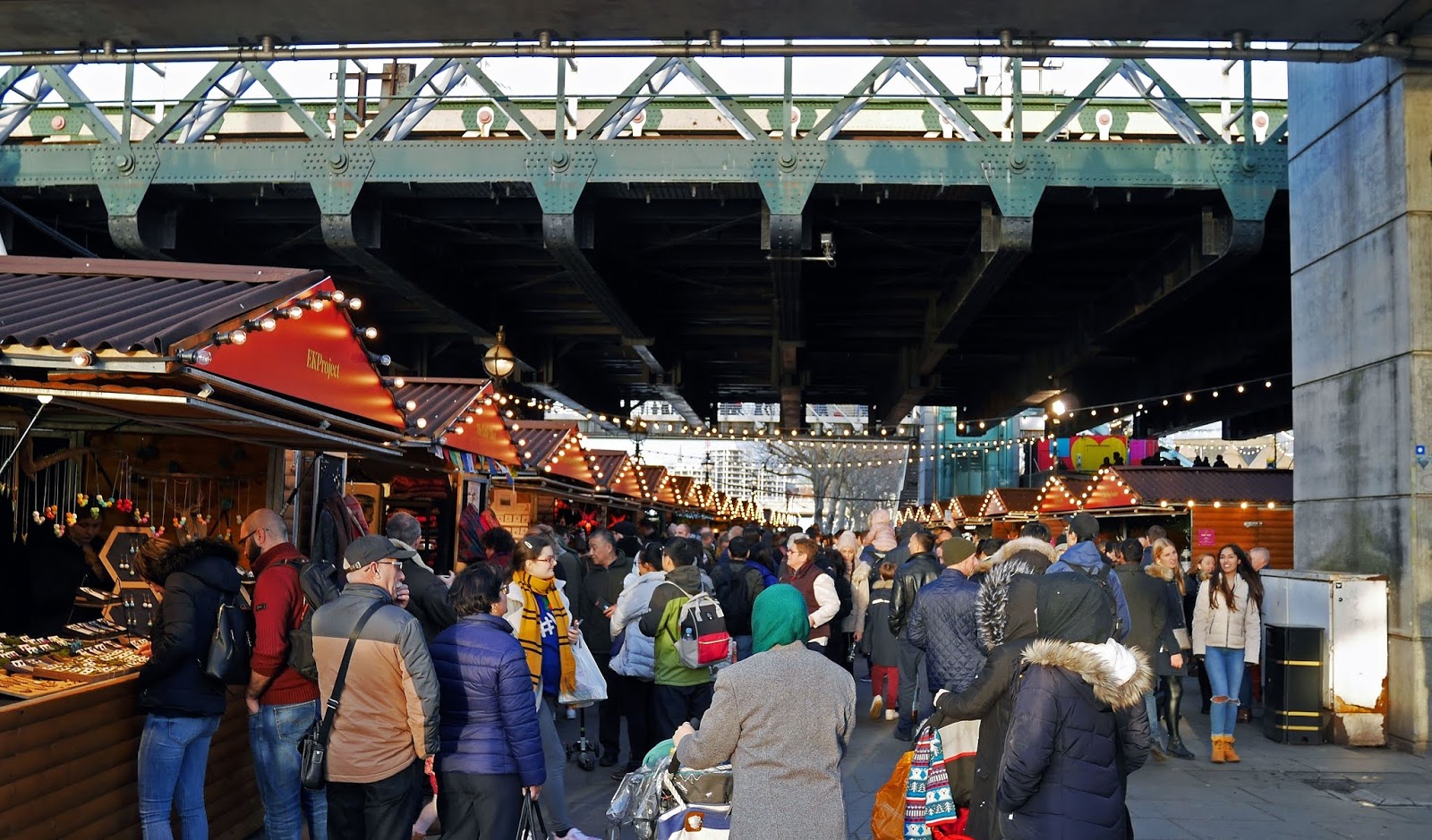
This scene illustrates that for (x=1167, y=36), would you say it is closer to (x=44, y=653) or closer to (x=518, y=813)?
(x=518, y=813)

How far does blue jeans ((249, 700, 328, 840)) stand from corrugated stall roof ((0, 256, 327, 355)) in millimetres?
2088

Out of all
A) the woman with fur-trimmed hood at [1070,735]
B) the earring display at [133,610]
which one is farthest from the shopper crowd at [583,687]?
the earring display at [133,610]

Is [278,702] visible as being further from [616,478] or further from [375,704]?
[616,478]

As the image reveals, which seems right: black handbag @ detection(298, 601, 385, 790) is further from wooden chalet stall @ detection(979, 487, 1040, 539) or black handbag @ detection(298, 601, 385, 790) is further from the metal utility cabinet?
wooden chalet stall @ detection(979, 487, 1040, 539)

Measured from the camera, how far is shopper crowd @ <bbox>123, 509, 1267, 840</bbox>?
4809 millimetres

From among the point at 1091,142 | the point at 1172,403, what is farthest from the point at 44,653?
the point at 1172,403

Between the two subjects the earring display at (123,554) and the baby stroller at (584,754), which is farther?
the baby stroller at (584,754)

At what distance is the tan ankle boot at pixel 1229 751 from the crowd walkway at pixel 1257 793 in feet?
0.39

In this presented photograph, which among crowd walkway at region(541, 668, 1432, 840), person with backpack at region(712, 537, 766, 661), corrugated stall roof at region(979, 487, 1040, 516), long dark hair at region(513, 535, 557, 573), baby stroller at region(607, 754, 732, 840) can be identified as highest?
corrugated stall roof at region(979, 487, 1040, 516)

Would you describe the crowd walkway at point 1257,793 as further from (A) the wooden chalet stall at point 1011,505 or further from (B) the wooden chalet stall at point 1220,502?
(A) the wooden chalet stall at point 1011,505

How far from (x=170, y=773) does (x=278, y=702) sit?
624mm

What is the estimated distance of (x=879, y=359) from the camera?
103ft

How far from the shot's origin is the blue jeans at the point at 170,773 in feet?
21.5

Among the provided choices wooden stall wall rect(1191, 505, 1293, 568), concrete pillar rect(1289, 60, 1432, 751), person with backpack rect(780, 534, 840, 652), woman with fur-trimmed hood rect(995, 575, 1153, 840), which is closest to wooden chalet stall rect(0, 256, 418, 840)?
person with backpack rect(780, 534, 840, 652)
